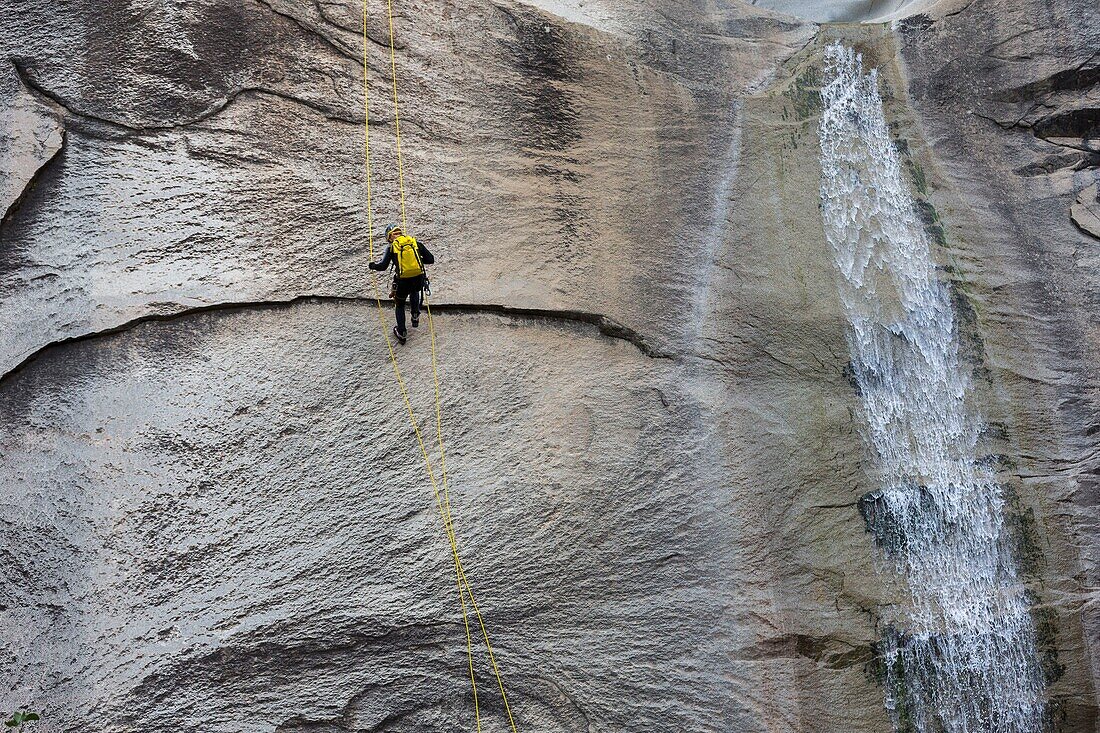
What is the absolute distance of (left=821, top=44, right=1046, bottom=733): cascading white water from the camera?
970 cm

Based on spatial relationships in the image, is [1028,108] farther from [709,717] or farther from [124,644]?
[124,644]

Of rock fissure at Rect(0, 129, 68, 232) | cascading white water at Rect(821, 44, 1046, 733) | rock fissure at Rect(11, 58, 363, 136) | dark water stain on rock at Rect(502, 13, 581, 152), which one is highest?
dark water stain on rock at Rect(502, 13, 581, 152)

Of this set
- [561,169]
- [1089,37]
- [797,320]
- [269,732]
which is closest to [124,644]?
[269,732]

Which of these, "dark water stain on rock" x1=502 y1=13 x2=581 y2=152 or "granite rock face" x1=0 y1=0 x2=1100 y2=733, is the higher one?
"dark water stain on rock" x1=502 y1=13 x2=581 y2=152

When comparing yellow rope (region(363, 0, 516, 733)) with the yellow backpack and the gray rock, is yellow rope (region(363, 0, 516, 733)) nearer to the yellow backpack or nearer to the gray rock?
the yellow backpack

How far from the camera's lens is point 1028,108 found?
12773 millimetres

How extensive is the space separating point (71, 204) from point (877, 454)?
361 inches

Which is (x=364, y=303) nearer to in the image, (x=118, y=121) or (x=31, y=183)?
(x=118, y=121)

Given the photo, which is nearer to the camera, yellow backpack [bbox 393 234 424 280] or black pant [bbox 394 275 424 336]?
yellow backpack [bbox 393 234 424 280]

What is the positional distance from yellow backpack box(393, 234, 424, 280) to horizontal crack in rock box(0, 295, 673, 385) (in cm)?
95

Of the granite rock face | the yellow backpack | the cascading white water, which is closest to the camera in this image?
the granite rock face

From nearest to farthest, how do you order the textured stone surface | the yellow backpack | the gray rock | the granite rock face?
the granite rock face → the yellow backpack → the textured stone surface → the gray rock

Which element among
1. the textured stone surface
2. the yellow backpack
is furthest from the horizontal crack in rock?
the textured stone surface

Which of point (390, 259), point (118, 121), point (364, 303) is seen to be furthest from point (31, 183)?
point (390, 259)
